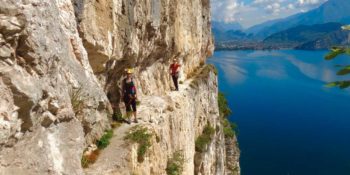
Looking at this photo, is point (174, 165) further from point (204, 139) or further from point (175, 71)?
point (204, 139)

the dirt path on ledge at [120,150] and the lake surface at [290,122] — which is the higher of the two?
the dirt path on ledge at [120,150]

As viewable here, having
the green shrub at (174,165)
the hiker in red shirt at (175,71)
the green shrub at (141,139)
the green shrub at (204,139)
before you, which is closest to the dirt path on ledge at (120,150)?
the green shrub at (141,139)

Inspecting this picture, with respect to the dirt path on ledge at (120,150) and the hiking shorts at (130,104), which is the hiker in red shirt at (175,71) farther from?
the hiking shorts at (130,104)

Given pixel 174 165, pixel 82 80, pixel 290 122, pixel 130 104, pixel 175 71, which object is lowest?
pixel 290 122

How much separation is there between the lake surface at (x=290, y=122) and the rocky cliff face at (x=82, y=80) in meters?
34.8

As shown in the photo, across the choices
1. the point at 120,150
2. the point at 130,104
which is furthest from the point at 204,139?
the point at 120,150

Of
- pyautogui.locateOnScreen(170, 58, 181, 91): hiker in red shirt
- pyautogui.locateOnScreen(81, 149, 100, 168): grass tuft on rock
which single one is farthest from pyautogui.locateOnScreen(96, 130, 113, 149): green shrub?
pyautogui.locateOnScreen(170, 58, 181, 91): hiker in red shirt

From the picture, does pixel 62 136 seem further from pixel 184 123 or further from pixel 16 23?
pixel 184 123

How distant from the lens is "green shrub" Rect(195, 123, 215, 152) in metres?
23.6

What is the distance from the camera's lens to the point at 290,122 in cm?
7419

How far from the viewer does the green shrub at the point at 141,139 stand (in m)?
11.9

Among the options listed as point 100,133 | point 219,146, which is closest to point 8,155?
point 100,133

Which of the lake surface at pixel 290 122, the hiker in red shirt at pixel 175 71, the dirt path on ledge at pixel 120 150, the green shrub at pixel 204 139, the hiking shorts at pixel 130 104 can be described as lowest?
the lake surface at pixel 290 122

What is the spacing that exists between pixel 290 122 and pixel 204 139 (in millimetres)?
53369
